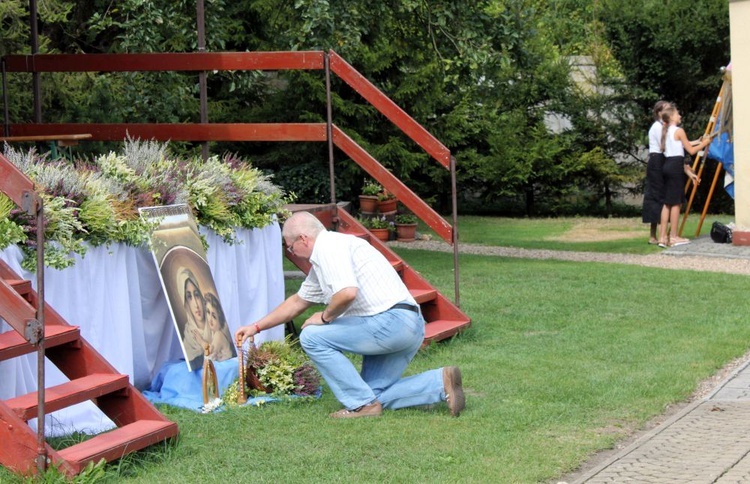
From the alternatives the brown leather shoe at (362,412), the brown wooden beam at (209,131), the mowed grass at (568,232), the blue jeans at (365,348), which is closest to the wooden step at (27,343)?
the blue jeans at (365,348)

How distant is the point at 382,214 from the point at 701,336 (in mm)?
8850

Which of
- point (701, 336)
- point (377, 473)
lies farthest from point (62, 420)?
point (701, 336)

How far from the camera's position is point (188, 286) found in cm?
724

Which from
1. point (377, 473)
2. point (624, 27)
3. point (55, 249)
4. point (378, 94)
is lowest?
point (377, 473)

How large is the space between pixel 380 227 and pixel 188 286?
9660mm

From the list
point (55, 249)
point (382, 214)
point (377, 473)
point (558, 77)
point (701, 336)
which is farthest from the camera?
point (558, 77)

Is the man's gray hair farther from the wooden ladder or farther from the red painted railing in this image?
the red painted railing

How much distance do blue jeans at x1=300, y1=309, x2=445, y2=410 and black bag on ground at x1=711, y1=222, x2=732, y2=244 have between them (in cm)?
925

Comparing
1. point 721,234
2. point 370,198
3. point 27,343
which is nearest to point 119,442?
point 27,343

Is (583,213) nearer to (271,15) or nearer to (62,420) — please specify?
(271,15)

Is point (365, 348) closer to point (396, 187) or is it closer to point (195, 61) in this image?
point (396, 187)

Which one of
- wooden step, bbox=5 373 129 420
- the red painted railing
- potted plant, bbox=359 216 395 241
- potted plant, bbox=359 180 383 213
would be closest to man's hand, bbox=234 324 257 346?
wooden step, bbox=5 373 129 420

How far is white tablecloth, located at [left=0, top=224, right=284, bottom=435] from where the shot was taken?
6.20 m

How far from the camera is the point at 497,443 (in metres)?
5.89
